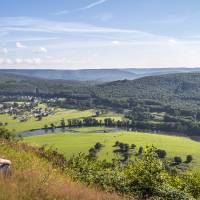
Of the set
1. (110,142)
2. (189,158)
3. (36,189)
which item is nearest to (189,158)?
(189,158)

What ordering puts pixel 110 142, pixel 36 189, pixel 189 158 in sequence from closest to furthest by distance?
1. pixel 36 189
2. pixel 189 158
3. pixel 110 142

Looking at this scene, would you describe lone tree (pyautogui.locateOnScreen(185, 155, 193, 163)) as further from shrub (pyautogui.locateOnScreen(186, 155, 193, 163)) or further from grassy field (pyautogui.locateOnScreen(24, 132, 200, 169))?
grassy field (pyautogui.locateOnScreen(24, 132, 200, 169))

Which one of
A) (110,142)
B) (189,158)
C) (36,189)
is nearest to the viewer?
(36,189)

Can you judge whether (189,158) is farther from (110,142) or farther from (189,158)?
(110,142)

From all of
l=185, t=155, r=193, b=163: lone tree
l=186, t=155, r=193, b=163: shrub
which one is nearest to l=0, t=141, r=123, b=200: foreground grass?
l=185, t=155, r=193, b=163: lone tree

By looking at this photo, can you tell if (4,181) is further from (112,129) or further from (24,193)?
(112,129)

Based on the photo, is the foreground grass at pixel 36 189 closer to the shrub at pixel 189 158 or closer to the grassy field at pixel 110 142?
the grassy field at pixel 110 142

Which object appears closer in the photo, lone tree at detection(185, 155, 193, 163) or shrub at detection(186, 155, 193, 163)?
lone tree at detection(185, 155, 193, 163)

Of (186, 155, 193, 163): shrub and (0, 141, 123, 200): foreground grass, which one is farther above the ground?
(0, 141, 123, 200): foreground grass
